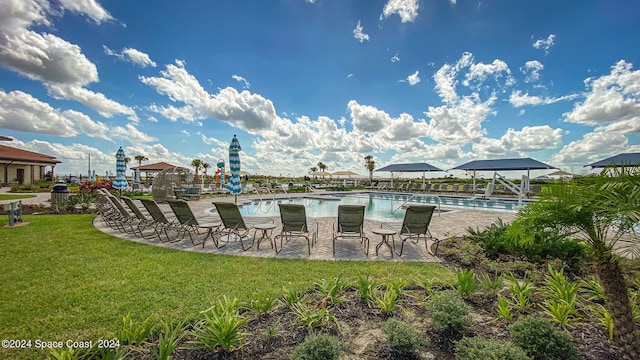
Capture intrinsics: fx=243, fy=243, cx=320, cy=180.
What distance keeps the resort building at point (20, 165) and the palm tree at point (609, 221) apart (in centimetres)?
3981

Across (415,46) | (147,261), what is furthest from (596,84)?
(147,261)

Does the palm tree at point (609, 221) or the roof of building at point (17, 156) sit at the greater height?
the roof of building at point (17, 156)

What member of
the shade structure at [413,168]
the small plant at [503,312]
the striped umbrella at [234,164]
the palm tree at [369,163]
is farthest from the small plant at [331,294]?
the palm tree at [369,163]

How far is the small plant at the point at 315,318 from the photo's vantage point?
2472mm

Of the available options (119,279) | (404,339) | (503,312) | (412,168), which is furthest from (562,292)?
(412,168)

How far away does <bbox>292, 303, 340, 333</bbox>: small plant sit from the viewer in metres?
2.47

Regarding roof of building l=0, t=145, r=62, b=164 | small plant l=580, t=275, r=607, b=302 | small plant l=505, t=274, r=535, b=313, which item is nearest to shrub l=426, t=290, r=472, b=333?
small plant l=505, t=274, r=535, b=313

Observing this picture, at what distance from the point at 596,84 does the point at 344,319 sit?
16.5 meters

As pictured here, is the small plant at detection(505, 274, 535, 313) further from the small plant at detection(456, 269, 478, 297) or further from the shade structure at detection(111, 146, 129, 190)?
the shade structure at detection(111, 146, 129, 190)

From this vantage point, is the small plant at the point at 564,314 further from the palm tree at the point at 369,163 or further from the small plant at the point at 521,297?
the palm tree at the point at 369,163

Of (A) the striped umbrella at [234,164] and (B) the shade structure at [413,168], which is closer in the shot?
(A) the striped umbrella at [234,164]

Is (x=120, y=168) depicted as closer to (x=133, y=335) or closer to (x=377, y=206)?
(x=377, y=206)

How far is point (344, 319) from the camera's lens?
2.71 metres

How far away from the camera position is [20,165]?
2886 centimetres
